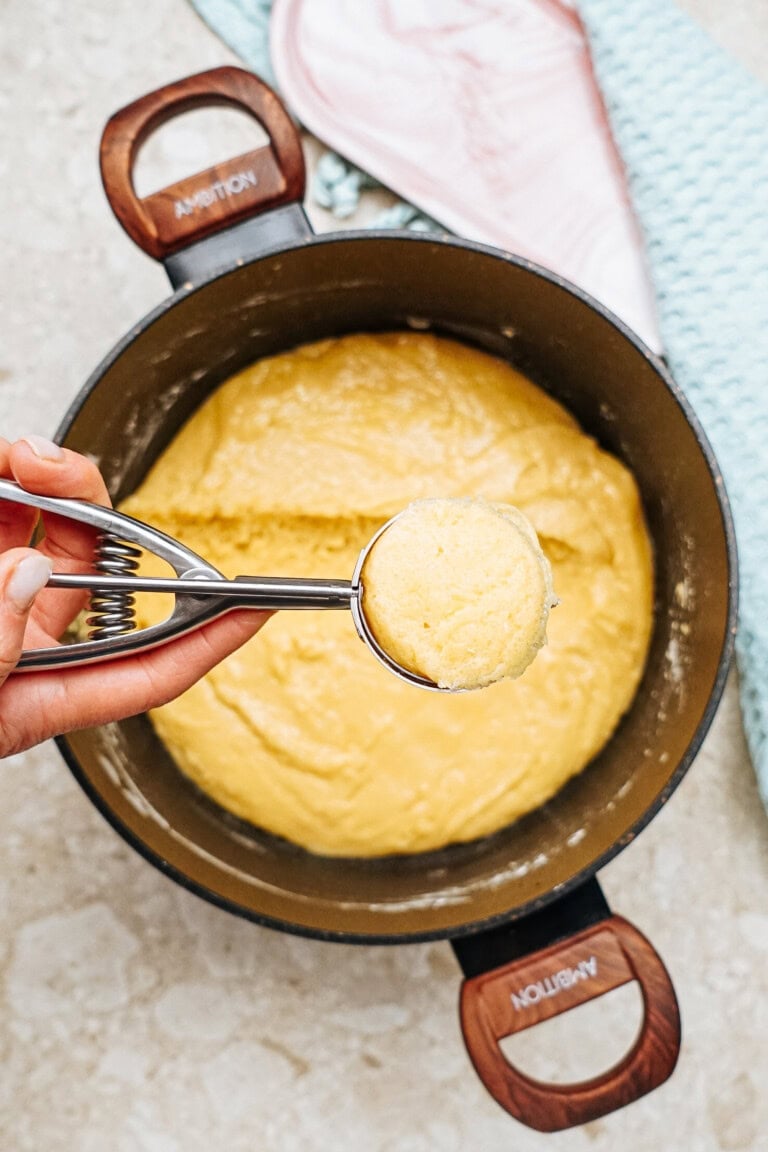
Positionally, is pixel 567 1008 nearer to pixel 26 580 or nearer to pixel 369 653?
pixel 369 653

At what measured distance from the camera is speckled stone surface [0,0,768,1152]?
0.95m

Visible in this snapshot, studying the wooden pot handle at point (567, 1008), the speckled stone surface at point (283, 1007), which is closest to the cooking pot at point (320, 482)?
the wooden pot handle at point (567, 1008)

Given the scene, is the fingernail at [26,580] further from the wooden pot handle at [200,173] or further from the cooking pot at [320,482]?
the wooden pot handle at [200,173]

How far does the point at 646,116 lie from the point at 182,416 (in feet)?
1.81

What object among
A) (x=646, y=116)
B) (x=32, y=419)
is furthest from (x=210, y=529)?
(x=646, y=116)

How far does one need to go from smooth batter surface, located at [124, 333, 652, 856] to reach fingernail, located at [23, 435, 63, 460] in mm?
238

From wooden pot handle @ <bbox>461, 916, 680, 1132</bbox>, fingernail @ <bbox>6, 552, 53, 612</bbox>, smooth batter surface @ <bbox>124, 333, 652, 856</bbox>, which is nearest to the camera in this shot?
fingernail @ <bbox>6, 552, 53, 612</bbox>

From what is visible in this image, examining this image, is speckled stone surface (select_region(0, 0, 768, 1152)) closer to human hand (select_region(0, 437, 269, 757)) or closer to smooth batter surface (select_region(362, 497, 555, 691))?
human hand (select_region(0, 437, 269, 757))

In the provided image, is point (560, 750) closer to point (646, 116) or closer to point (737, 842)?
point (737, 842)

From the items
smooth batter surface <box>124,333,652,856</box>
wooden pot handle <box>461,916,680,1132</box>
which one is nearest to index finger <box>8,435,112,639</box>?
smooth batter surface <box>124,333,652,856</box>

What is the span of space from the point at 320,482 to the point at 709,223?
466mm

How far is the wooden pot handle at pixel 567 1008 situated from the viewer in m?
0.75

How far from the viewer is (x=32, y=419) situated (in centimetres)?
96

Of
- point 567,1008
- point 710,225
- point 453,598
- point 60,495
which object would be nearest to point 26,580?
point 60,495
